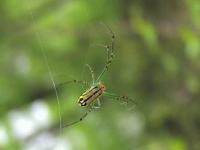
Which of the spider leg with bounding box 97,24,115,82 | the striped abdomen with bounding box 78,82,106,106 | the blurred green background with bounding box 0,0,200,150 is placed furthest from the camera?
the blurred green background with bounding box 0,0,200,150

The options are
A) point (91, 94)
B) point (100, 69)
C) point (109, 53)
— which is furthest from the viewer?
point (100, 69)

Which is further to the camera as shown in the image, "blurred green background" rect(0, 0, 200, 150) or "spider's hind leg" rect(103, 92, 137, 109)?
"blurred green background" rect(0, 0, 200, 150)

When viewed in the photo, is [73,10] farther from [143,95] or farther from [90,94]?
[90,94]

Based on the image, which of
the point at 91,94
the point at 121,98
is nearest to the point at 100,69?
the point at 121,98

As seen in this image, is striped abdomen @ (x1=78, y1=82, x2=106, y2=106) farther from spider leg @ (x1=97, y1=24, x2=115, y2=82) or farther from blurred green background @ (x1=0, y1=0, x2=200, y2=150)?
blurred green background @ (x1=0, y1=0, x2=200, y2=150)

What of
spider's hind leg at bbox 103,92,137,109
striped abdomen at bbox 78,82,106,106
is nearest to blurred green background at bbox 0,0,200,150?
spider's hind leg at bbox 103,92,137,109

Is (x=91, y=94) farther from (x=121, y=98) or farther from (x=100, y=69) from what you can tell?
(x=100, y=69)
